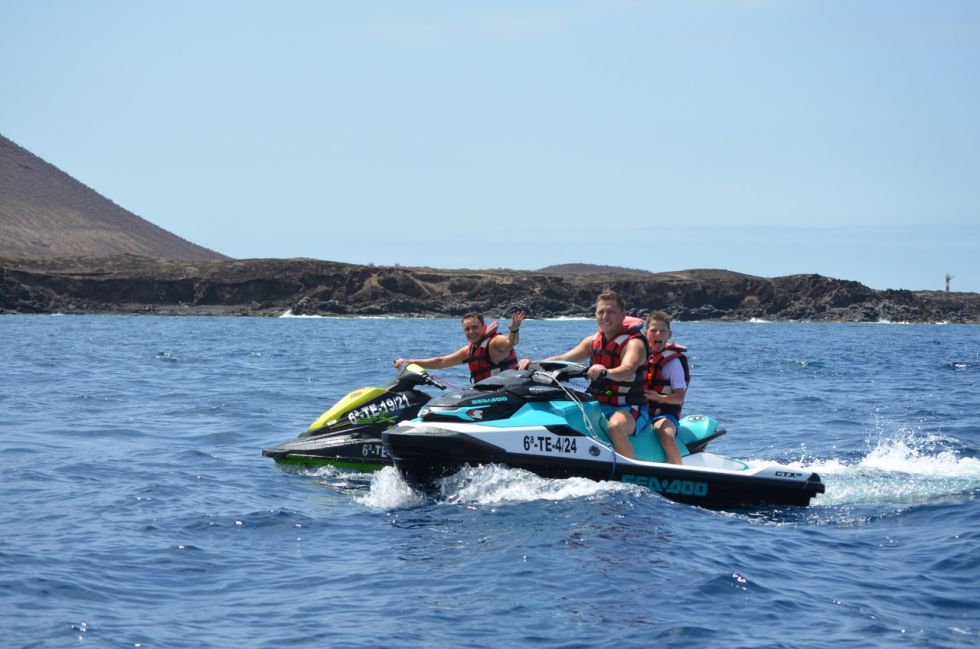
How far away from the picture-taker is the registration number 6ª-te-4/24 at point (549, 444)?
10195 millimetres

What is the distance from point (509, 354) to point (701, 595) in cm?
503

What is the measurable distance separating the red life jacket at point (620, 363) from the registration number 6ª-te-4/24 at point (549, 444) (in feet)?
2.25

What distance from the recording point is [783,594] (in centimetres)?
782

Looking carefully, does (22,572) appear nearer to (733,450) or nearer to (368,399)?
(368,399)

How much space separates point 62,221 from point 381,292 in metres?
91.4

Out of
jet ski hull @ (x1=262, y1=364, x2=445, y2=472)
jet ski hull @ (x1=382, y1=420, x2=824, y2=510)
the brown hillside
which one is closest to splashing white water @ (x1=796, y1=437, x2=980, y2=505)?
jet ski hull @ (x1=382, y1=420, x2=824, y2=510)

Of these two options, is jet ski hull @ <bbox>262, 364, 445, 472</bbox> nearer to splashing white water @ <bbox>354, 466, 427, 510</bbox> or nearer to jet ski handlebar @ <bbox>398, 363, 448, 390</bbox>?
jet ski handlebar @ <bbox>398, 363, 448, 390</bbox>

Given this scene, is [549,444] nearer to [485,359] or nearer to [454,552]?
[454,552]

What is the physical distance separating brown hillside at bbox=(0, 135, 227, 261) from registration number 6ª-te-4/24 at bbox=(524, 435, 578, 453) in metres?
149

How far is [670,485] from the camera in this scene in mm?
10547

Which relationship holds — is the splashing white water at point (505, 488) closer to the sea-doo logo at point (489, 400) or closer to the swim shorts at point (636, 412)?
the sea-doo logo at point (489, 400)

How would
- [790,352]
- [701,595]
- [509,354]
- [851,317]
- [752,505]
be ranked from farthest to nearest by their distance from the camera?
[851,317]
[790,352]
[509,354]
[752,505]
[701,595]

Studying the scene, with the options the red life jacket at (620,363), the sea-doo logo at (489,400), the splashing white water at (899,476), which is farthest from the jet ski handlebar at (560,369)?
the splashing white water at (899,476)

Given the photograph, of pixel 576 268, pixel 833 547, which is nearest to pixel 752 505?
pixel 833 547
